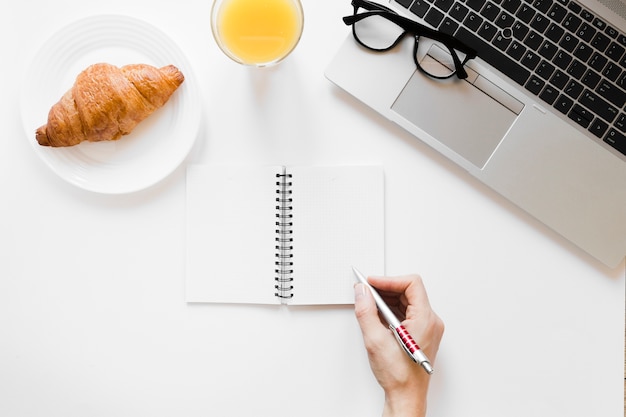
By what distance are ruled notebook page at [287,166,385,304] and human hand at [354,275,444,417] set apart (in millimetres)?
64

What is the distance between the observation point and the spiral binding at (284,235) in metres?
0.89

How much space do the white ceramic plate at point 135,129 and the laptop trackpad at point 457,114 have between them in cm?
38

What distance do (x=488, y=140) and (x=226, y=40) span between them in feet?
1.56

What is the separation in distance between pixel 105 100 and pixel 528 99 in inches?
28.1

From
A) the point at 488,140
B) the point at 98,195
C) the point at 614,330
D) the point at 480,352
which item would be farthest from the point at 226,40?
the point at 614,330

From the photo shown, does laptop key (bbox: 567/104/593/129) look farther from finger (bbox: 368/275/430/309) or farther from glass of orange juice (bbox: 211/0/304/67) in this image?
glass of orange juice (bbox: 211/0/304/67)

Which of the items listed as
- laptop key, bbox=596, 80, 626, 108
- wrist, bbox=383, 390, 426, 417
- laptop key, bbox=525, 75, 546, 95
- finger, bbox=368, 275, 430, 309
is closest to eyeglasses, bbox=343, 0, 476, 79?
laptop key, bbox=525, 75, 546, 95

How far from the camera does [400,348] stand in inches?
31.7

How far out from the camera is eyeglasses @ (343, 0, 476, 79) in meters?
0.83

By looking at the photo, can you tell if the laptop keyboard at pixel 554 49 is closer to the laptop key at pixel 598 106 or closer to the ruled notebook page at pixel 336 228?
the laptop key at pixel 598 106

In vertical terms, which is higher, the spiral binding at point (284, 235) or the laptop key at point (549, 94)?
the laptop key at point (549, 94)

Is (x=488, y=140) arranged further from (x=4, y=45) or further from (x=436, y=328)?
(x=4, y=45)

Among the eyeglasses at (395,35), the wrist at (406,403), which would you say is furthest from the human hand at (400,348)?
the eyeglasses at (395,35)

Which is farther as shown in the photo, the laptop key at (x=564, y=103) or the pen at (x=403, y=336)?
the laptop key at (x=564, y=103)
